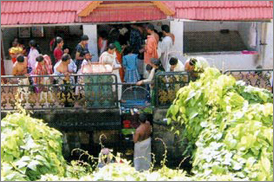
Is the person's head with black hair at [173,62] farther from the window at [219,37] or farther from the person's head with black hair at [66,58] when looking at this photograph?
the window at [219,37]

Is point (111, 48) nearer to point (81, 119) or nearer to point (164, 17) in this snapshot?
point (81, 119)

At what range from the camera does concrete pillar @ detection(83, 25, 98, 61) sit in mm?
12414

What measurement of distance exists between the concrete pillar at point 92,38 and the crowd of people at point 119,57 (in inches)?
5.0

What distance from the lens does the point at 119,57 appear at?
1212cm

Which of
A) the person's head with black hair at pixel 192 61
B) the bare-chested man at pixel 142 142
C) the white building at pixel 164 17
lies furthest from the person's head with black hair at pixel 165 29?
the bare-chested man at pixel 142 142

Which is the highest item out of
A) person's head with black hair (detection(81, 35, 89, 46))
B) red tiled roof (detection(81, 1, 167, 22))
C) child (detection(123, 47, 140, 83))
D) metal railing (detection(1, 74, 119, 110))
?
red tiled roof (detection(81, 1, 167, 22))

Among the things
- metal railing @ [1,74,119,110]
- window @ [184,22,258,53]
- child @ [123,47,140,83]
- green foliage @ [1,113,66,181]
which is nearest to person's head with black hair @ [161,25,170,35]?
child @ [123,47,140,83]

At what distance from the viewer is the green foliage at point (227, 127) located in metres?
6.23

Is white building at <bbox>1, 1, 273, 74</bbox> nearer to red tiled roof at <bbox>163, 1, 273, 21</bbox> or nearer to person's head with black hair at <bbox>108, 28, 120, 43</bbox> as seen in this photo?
red tiled roof at <bbox>163, 1, 273, 21</bbox>

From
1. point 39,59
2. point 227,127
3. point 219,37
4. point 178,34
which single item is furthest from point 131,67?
point 227,127

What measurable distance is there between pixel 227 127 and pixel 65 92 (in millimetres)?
4512

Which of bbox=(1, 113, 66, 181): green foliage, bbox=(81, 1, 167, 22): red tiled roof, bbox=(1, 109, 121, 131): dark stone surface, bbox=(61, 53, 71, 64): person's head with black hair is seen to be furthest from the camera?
bbox=(81, 1, 167, 22): red tiled roof

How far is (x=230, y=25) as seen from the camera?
47.0 feet

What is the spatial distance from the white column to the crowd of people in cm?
30
